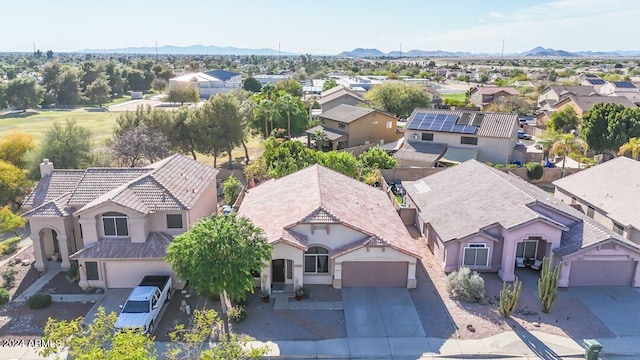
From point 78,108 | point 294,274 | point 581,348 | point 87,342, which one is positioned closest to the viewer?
point 87,342

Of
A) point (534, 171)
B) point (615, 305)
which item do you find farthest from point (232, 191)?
point (534, 171)

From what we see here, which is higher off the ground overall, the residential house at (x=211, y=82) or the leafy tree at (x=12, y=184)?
the residential house at (x=211, y=82)

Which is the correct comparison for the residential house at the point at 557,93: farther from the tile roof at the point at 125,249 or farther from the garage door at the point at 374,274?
the tile roof at the point at 125,249

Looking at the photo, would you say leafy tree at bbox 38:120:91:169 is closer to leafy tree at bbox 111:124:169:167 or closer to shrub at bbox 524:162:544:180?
leafy tree at bbox 111:124:169:167

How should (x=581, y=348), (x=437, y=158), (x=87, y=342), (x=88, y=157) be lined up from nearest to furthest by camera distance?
1. (x=87, y=342)
2. (x=581, y=348)
3. (x=88, y=157)
4. (x=437, y=158)

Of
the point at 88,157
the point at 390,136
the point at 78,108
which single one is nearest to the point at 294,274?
the point at 88,157

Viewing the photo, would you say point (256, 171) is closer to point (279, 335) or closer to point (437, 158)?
point (437, 158)

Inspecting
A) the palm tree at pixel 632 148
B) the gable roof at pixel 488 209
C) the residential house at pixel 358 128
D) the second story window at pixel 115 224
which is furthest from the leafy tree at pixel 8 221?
the palm tree at pixel 632 148
